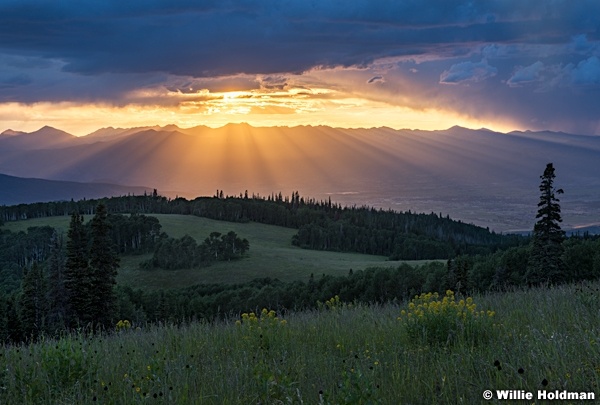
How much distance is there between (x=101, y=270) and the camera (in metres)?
42.9

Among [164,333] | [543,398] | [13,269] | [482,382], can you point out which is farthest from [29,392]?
[13,269]

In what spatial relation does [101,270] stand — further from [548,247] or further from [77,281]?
[548,247]

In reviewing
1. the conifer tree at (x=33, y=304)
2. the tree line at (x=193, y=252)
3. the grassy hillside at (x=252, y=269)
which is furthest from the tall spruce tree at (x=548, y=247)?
the tree line at (x=193, y=252)

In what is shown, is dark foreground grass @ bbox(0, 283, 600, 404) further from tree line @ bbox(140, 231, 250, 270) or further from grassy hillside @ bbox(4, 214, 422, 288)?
tree line @ bbox(140, 231, 250, 270)

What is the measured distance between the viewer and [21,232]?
176m

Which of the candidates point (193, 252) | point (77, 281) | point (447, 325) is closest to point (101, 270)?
point (77, 281)

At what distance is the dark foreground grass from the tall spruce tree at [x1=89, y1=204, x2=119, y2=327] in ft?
113

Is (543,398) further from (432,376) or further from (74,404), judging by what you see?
(74,404)

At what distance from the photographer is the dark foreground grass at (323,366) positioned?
5871 mm

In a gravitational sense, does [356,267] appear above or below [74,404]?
below

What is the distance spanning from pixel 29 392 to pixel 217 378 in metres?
2.35

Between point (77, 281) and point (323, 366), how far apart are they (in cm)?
3841

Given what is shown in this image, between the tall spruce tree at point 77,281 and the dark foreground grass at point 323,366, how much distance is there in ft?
111

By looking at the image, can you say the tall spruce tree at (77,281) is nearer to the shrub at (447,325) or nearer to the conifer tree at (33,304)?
the conifer tree at (33,304)
